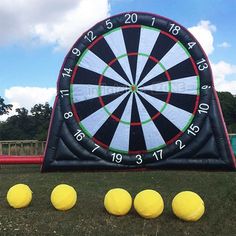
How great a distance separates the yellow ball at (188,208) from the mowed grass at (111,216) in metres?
0.08

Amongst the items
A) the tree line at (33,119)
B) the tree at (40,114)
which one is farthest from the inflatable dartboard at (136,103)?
the tree at (40,114)

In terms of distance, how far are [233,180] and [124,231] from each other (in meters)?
2.92

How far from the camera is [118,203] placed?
4699mm

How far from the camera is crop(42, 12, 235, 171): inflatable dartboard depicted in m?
7.70

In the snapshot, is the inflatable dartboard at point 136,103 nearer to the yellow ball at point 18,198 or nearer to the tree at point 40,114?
the yellow ball at point 18,198

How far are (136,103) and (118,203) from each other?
360cm

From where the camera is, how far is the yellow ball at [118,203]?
4708 mm

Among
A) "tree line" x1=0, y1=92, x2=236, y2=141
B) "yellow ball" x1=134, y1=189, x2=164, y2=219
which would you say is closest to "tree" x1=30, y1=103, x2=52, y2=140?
"tree line" x1=0, y1=92, x2=236, y2=141

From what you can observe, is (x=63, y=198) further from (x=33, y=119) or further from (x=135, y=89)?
(x=33, y=119)

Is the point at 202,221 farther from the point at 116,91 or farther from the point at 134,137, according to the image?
the point at 116,91

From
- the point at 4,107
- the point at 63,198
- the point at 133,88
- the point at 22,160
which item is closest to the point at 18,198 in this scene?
the point at 63,198

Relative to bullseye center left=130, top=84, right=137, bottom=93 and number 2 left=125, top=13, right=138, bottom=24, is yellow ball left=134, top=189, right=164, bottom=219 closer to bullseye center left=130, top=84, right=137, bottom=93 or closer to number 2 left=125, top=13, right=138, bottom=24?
bullseye center left=130, top=84, right=137, bottom=93

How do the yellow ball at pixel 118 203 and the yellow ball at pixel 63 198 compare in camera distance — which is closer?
the yellow ball at pixel 118 203

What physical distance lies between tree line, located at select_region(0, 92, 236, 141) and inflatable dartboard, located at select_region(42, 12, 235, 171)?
21764mm
